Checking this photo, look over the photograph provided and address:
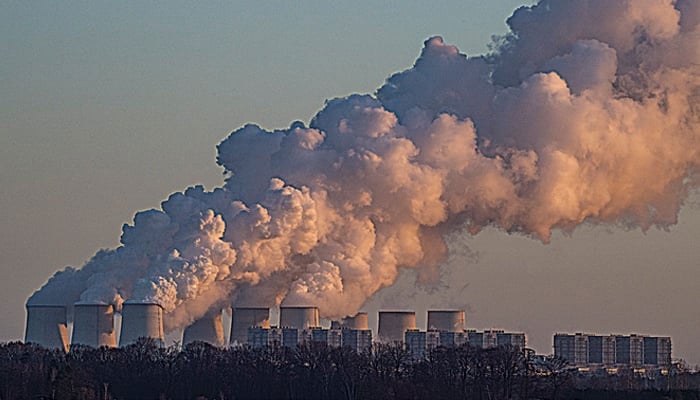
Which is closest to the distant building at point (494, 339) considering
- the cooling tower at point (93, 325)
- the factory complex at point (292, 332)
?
the factory complex at point (292, 332)

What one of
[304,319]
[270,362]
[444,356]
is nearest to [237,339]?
[304,319]

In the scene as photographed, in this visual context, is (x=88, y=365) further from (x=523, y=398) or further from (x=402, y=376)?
(x=523, y=398)

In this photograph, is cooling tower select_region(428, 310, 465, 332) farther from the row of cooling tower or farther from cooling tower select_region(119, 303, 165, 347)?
cooling tower select_region(119, 303, 165, 347)

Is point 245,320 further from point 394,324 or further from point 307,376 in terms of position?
point 307,376

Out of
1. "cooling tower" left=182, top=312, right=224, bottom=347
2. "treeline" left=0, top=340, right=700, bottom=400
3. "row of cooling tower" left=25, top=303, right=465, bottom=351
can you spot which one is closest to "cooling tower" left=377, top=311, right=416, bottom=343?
"row of cooling tower" left=25, top=303, right=465, bottom=351

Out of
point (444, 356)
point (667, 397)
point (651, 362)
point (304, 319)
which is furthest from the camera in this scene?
point (651, 362)

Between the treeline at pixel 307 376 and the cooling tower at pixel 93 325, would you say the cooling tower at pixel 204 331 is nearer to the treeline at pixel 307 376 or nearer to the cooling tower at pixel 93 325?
the cooling tower at pixel 93 325
